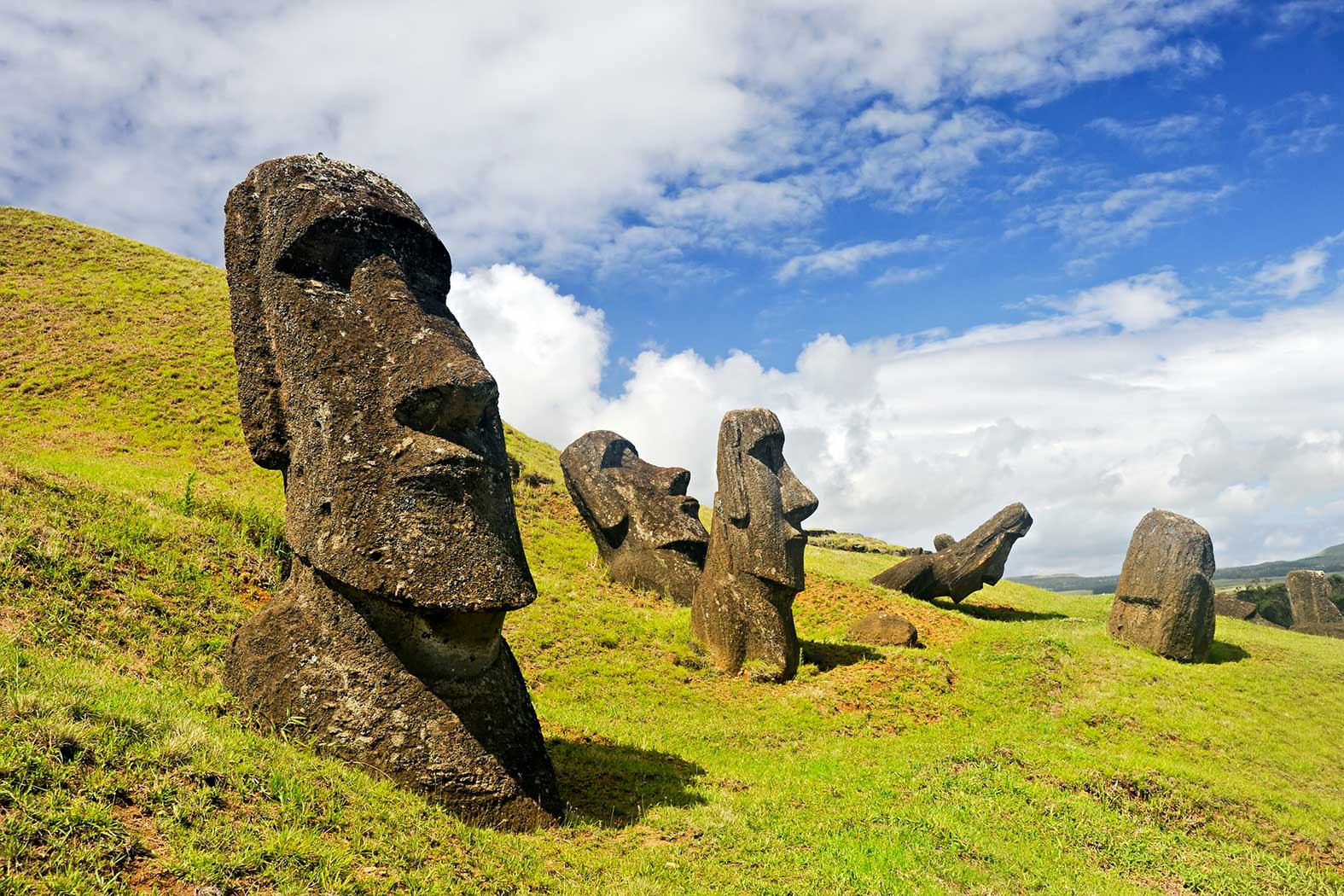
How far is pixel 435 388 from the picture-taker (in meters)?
6.99

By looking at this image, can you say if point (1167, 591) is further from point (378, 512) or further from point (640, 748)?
point (378, 512)

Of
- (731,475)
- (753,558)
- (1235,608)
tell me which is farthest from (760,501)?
(1235,608)

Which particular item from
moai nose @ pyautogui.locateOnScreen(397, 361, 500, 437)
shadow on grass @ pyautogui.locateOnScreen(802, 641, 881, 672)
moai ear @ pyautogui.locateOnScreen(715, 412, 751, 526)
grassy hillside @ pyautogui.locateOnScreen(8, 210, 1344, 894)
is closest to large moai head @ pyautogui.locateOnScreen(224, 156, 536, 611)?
moai nose @ pyautogui.locateOnScreen(397, 361, 500, 437)

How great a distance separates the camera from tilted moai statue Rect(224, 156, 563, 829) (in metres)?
6.69

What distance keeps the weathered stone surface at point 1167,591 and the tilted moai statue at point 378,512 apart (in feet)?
53.7

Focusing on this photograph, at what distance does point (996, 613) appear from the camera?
25000 millimetres

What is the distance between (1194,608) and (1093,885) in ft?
41.9

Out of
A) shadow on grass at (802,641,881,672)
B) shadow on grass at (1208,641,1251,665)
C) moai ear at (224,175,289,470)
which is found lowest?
shadow on grass at (802,641,881,672)

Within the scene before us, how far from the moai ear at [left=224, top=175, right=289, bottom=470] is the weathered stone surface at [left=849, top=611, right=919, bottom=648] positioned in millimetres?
14414

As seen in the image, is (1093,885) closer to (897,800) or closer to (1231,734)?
(897,800)

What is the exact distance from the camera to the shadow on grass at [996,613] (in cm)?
2405

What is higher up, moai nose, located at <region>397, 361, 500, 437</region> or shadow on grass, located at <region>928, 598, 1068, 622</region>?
moai nose, located at <region>397, 361, 500, 437</region>

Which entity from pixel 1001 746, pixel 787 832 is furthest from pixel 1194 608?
pixel 787 832

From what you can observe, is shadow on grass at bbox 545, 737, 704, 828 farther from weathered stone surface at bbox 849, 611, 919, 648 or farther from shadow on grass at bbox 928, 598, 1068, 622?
shadow on grass at bbox 928, 598, 1068, 622
